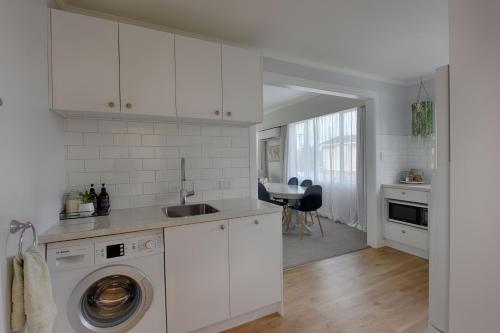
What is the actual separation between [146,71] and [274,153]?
5.16m

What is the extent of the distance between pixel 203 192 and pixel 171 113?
32.6 inches

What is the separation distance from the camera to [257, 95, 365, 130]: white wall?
4.35 meters

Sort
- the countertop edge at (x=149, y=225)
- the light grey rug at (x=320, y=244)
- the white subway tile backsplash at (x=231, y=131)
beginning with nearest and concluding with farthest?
the countertop edge at (x=149, y=225), the white subway tile backsplash at (x=231, y=131), the light grey rug at (x=320, y=244)

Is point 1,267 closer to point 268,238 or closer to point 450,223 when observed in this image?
point 268,238

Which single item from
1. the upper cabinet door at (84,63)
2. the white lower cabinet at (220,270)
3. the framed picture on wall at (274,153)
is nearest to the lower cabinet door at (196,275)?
the white lower cabinet at (220,270)

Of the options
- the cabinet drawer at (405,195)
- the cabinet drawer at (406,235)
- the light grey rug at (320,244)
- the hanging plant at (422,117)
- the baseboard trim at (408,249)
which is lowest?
the light grey rug at (320,244)

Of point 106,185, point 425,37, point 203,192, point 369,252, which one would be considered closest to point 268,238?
point 203,192

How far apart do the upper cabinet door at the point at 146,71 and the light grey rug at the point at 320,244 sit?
2.30m

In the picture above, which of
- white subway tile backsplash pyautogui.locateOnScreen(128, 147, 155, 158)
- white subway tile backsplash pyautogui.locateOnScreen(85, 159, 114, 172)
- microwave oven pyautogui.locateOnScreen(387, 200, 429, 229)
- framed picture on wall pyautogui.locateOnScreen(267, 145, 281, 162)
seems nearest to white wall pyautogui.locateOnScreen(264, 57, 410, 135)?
microwave oven pyautogui.locateOnScreen(387, 200, 429, 229)

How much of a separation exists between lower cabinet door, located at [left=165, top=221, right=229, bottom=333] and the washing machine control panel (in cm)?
7

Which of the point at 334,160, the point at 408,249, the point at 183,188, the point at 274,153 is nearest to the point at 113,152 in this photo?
the point at 183,188

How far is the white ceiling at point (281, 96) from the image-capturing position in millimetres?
4630

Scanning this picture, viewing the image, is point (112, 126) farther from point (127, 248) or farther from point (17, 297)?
point (17, 297)

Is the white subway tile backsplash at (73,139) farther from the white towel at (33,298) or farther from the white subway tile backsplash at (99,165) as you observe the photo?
the white towel at (33,298)
